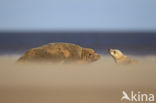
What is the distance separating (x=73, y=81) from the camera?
231 cm

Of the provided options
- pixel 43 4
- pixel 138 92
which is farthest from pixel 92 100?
pixel 43 4

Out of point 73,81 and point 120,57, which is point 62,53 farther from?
point 120,57

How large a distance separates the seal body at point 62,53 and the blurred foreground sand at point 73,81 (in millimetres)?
40

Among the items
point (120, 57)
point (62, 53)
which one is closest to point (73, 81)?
point (62, 53)

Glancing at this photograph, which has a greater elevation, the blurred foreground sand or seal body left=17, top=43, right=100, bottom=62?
seal body left=17, top=43, right=100, bottom=62

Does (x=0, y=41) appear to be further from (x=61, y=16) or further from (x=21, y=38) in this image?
(x=61, y=16)

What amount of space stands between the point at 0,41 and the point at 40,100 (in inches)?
18.3

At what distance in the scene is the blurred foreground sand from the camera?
228 centimetres

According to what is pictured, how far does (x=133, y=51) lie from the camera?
232 cm

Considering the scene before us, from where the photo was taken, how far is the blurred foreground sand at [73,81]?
2.28 metres

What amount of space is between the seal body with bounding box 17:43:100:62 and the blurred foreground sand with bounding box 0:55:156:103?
0.13 feet

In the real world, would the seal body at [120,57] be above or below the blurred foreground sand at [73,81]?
above

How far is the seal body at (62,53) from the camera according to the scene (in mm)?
2338

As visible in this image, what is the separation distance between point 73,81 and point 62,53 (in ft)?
0.65
